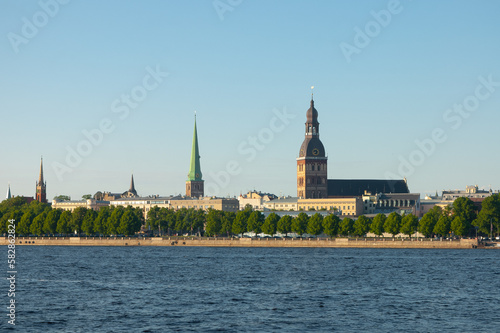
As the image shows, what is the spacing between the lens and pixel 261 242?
147750 millimetres

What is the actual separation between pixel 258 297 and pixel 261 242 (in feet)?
285

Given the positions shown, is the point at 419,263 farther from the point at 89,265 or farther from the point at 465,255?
the point at 89,265

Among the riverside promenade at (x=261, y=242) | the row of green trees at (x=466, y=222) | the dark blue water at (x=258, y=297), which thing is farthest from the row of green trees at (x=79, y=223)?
the dark blue water at (x=258, y=297)

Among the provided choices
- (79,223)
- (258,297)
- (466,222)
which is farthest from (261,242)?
(258,297)

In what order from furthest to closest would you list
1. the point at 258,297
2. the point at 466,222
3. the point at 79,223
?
the point at 79,223 < the point at 466,222 < the point at 258,297

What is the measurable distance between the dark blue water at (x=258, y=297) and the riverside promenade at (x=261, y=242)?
34525mm

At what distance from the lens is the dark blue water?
48469 mm

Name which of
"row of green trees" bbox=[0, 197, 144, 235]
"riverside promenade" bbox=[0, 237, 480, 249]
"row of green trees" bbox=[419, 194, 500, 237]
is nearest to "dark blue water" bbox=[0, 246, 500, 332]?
"riverside promenade" bbox=[0, 237, 480, 249]

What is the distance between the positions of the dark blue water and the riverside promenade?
34525 mm

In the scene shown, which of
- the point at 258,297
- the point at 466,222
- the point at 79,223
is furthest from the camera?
the point at 79,223

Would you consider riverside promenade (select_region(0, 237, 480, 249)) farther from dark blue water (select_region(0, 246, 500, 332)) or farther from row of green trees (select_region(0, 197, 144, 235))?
dark blue water (select_region(0, 246, 500, 332))

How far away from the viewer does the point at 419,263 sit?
319ft

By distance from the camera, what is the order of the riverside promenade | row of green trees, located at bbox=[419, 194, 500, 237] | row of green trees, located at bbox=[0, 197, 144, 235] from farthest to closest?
1. row of green trees, located at bbox=[0, 197, 144, 235]
2. row of green trees, located at bbox=[419, 194, 500, 237]
3. the riverside promenade

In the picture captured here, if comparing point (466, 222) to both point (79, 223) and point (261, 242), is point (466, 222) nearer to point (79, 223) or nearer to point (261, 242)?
point (261, 242)
